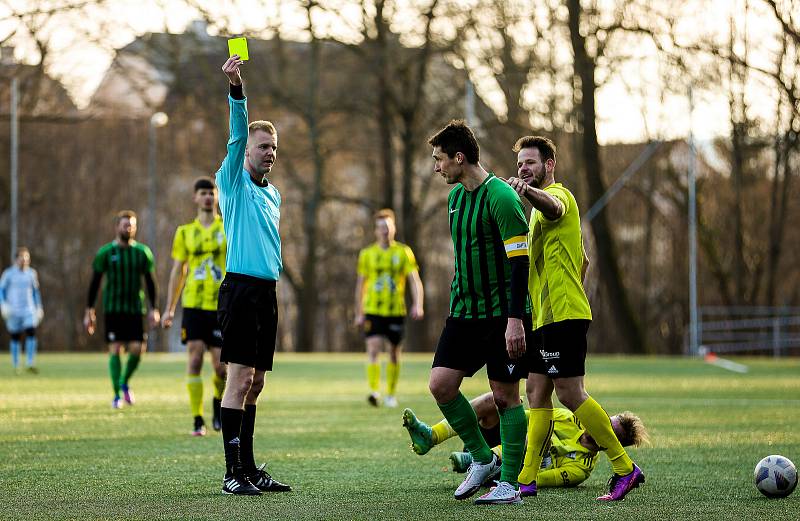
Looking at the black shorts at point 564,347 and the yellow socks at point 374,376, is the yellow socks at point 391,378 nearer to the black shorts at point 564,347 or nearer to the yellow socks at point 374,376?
the yellow socks at point 374,376

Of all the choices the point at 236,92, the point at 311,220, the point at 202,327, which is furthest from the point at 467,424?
the point at 311,220

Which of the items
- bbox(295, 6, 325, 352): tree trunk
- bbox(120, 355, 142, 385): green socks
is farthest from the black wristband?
bbox(295, 6, 325, 352): tree trunk

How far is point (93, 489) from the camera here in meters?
8.17

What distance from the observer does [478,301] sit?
7.59 m

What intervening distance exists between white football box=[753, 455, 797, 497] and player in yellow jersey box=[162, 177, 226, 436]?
5632 millimetres

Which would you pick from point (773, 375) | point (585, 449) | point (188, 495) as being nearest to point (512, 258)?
point (585, 449)

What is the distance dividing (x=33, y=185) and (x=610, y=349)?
20.8m

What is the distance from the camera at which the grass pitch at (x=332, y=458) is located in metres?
7.30

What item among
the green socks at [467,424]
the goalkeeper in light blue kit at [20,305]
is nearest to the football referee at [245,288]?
the green socks at [467,424]

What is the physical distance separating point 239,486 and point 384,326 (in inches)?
343

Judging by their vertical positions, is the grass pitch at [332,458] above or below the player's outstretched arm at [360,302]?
below

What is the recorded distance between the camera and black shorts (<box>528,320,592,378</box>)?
24.5 ft

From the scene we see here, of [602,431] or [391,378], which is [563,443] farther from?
[391,378]

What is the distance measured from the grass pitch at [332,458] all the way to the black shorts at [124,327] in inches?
32.4
